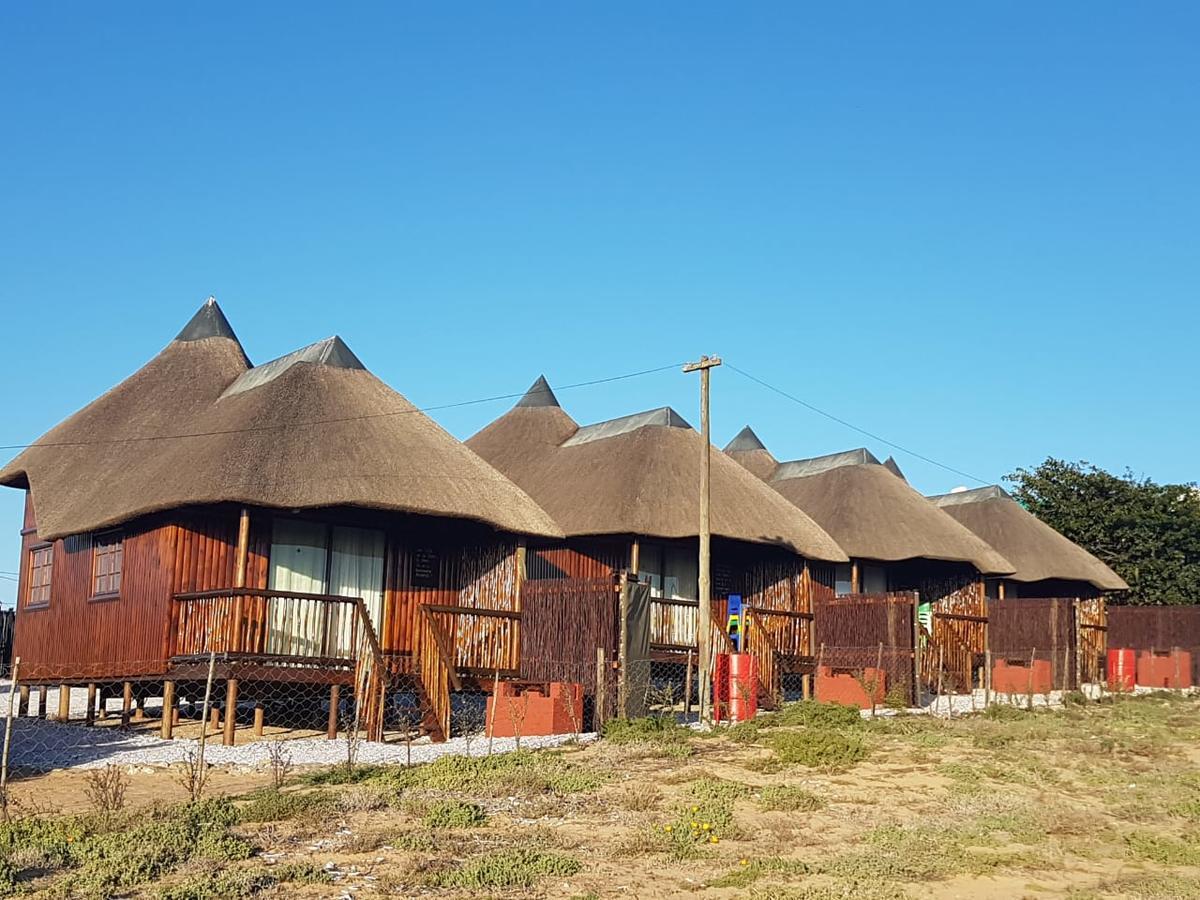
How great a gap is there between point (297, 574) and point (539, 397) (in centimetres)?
1363

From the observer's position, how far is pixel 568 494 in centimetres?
2708

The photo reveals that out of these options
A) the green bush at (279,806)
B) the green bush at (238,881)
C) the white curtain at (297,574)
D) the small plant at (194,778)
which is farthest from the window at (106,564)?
the green bush at (238,881)

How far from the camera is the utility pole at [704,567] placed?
19.0m

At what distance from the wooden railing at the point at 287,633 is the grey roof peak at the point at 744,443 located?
70.6 feet

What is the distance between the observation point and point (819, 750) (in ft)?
48.1

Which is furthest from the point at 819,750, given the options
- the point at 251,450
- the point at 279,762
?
the point at 251,450

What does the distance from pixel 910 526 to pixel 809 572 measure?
490 cm

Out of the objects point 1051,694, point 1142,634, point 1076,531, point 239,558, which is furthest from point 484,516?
point 1076,531

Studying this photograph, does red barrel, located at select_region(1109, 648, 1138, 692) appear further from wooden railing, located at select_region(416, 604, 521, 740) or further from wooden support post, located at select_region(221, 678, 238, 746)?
wooden support post, located at select_region(221, 678, 238, 746)

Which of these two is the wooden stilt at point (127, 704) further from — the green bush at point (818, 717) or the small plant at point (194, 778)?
the green bush at point (818, 717)

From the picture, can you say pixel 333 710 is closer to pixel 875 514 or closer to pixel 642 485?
pixel 642 485

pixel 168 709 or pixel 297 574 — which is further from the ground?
pixel 297 574

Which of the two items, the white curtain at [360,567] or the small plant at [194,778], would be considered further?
the white curtain at [360,567]

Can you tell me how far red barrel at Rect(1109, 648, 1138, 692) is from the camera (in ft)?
98.1
